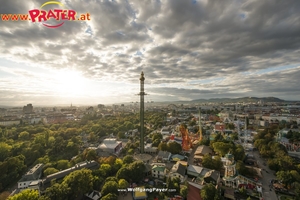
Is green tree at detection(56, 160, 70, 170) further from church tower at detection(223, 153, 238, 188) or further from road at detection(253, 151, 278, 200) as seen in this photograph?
road at detection(253, 151, 278, 200)

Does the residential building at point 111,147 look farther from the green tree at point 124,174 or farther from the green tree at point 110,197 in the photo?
the green tree at point 110,197

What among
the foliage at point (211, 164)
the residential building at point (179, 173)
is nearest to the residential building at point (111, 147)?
the residential building at point (179, 173)

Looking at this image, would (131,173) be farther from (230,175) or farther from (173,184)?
(230,175)

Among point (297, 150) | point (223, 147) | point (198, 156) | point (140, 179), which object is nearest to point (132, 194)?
point (140, 179)

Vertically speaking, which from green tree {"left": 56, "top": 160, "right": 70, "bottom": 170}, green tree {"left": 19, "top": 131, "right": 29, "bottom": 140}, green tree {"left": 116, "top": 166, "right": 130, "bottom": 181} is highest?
Answer: green tree {"left": 19, "top": 131, "right": 29, "bottom": 140}

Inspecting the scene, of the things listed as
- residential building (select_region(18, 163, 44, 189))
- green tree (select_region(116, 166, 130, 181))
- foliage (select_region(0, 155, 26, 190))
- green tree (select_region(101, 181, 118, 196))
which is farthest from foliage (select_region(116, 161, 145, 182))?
foliage (select_region(0, 155, 26, 190))

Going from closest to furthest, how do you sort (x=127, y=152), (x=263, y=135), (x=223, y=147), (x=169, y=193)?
(x=169, y=193), (x=223, y=147), (x=127, y=152), (x=263, y=135)

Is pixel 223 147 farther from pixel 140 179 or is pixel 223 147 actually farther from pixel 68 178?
pixel 68 178

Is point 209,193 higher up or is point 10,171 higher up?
point 209,193

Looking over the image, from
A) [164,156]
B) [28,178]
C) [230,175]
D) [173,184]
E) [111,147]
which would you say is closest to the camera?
[173,184]

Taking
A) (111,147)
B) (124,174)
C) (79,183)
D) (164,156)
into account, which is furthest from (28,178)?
(164,156)

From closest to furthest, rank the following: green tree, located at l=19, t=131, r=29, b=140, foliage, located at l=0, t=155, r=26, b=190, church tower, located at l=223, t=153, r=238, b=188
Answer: church tower, located at l=223, t=153, r=238, b=188 → foliage, located at l=0, t=155, r=26, b=190 → green tree, located at l=19, t=131, r=29, b=140
